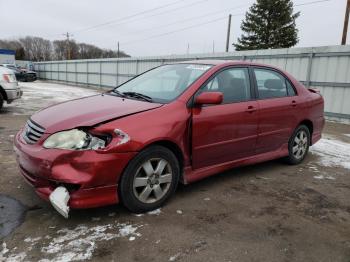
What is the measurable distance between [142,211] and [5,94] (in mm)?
7453

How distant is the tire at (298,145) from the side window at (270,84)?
0.69 metres

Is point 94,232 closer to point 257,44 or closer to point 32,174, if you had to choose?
point 32,174

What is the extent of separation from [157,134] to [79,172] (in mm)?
801

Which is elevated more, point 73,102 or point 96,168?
point 73,102

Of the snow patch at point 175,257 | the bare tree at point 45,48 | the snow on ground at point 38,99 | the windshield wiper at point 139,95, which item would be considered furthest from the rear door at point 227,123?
the bare tree at point 45,48

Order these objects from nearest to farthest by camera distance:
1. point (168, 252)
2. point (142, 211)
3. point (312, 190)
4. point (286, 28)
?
point (168, 252)
point (142, 211)
point (312, 190)
point (286, 28)

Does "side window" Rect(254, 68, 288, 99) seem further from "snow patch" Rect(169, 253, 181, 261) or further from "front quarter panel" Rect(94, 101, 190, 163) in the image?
"snow patch" Rect(169, 253, 181, 261)

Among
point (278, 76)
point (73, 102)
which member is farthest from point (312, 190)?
point (73, 102)

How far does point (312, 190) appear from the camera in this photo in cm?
416

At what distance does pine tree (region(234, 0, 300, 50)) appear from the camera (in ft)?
113

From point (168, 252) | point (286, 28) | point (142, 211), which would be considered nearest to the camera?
point (168, 252)

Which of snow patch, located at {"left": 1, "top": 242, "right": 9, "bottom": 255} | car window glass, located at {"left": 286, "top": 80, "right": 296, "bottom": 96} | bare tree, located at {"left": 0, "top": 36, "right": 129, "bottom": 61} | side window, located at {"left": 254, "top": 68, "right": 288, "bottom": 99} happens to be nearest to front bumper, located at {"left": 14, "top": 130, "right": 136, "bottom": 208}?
snow patch, located at {"left": 1, "top": 242, "right": 9, "bottom": 255}

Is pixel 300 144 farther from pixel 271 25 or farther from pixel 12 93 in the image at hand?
pixel 271 25

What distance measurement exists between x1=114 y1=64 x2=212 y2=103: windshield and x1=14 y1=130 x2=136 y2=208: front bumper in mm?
997
